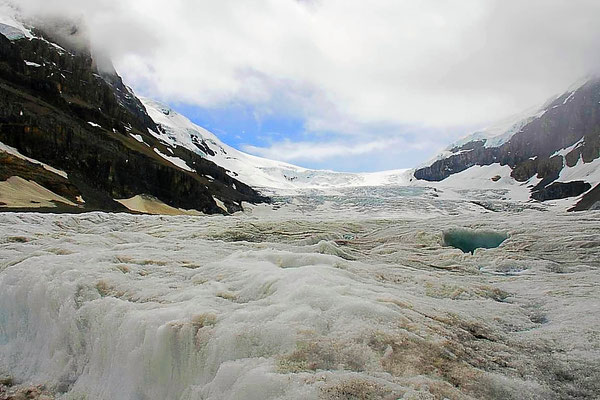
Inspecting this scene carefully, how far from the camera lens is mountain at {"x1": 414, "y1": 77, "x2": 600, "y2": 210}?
120938mm

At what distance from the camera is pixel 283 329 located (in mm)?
4754

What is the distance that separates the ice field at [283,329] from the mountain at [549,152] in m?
124

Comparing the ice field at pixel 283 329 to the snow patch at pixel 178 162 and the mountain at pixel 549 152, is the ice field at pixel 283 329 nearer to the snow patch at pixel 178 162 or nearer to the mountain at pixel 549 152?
the snow patch at pixel 178 162

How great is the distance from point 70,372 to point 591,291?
9.34m

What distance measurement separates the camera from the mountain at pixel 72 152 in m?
34.7

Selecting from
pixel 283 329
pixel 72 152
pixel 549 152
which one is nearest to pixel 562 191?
pixel 549 152

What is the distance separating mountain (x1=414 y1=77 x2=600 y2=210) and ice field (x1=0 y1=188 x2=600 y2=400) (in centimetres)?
12353

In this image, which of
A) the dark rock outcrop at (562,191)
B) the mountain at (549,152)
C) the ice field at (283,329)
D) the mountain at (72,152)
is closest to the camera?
the ice field at (283,329)

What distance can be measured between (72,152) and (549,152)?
161 metres

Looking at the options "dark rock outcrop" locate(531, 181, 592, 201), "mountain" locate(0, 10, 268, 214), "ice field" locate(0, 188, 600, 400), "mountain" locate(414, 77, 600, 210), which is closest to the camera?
"ice field" locate(0, 188, 600, 400)

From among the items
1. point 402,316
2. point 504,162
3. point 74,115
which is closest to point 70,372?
point 402,316

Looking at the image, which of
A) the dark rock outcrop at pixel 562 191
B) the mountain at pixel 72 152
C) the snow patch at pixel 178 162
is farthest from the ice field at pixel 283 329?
the dark rock outcrop at pixel 562 191

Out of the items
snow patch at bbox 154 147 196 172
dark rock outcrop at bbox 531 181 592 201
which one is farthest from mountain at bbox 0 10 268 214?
dark rock outcrop at bbox 531 181 592 201

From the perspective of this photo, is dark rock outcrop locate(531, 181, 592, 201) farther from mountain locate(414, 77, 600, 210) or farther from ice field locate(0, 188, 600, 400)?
ice field locate(0, 188, 600, 400)
